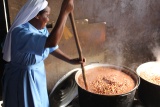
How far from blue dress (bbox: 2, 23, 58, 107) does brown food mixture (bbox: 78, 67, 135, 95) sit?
878 millimetres

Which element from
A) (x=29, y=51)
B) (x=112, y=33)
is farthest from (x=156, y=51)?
(x=29, y=51)

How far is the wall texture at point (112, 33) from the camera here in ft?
13.4

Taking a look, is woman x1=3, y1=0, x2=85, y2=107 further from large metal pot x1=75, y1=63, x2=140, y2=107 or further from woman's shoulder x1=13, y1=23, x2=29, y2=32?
large metal pot x1=75, y1=63, x2=140, y2=107

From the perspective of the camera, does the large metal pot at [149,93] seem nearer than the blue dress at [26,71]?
No

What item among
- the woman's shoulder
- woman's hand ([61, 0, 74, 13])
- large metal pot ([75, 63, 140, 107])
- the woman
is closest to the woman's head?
the woman

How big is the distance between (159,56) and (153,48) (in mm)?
272

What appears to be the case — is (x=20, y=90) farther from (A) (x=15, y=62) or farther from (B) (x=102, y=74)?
(B) (x=102, y=74)

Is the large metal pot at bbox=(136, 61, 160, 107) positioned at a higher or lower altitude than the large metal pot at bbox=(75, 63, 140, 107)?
lower

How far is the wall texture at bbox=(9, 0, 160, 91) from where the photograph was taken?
4.09 metres

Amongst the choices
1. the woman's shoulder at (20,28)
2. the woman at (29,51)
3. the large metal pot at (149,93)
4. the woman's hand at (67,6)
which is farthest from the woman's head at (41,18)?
the large metal pot at (149,93)

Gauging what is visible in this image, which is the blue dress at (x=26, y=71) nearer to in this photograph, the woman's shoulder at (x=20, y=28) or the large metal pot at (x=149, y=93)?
the woman's shoulder at (x=20, y=28)

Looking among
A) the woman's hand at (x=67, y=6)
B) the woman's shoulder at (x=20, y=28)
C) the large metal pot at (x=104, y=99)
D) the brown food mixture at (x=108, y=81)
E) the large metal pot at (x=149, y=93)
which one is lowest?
the large metal pot at (x=149, y=93)

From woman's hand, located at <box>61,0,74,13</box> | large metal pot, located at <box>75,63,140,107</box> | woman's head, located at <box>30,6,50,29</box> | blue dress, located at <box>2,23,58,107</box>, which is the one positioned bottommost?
large metal pot, located at <box>75,63,140,107</box>

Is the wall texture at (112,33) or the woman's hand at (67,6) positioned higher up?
the woman's hand at (67,6)
